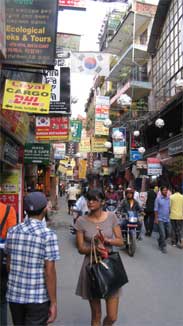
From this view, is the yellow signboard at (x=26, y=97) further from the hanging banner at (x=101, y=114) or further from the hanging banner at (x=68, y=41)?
the hanging banner at (x=101, y=114)

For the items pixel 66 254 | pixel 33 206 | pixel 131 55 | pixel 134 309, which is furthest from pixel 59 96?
pixel 131 55

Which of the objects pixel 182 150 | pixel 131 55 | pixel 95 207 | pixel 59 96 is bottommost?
pixel 95 207

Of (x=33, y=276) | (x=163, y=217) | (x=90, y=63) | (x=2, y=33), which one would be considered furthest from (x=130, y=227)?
(x=33, y=276)

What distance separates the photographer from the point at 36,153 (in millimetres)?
15547

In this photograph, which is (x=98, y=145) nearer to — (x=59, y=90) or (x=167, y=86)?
(x=167, y=86)

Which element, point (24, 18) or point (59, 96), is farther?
point (59, 96)

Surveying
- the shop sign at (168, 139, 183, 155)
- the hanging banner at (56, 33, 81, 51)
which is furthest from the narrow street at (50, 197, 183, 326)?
the shop sign at (168, 139, 183, 155)

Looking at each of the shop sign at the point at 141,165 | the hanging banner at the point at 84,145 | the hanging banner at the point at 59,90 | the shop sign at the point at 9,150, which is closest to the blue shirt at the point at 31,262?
the shop sign at the point at 9,150

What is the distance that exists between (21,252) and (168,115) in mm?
19834

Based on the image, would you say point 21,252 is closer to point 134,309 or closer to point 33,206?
point 33,206

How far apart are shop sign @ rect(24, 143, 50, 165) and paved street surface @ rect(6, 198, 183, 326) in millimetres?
4885

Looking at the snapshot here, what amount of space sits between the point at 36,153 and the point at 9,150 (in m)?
3.22

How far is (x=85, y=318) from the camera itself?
5738 mm

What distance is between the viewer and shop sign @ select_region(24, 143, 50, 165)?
50.5 ft
